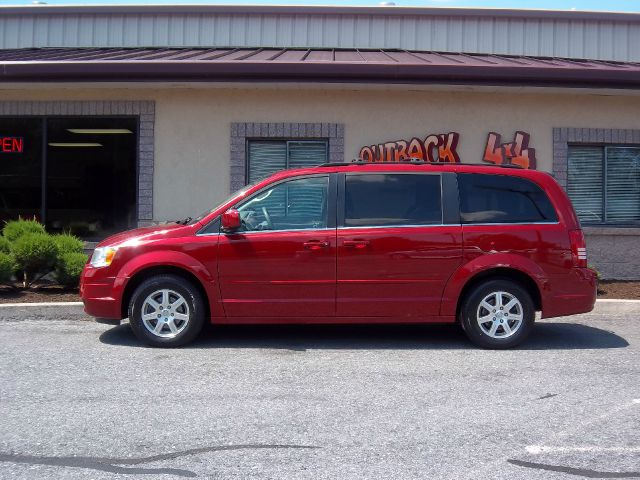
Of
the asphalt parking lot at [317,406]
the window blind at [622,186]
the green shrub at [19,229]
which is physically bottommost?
the asphalt parking lot at [317,406]

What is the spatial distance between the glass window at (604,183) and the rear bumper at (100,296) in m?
7.68

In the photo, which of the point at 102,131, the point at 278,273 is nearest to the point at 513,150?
the point at 278,273

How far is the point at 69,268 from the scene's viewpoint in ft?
32.1

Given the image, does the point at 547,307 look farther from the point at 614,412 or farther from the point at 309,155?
the point at 309,155

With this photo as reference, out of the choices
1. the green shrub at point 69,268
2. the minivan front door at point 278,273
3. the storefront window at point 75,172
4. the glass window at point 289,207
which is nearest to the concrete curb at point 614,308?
the minivan front door at point 278,273

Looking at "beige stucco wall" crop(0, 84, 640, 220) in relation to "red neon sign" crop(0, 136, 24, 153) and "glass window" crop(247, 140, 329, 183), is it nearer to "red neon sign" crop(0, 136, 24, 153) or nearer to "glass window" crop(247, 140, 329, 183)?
"glass window" crop(247, 140, 329, 183)

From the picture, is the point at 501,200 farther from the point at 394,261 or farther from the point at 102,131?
the point at 102,131

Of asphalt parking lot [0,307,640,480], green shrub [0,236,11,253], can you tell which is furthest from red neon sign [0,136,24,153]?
asphalt parking lot [0,307,640,480]

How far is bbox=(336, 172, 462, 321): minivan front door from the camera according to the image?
285 inches

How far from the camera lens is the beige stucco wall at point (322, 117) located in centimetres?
1158

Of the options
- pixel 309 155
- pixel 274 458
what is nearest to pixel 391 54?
pixel 309 155

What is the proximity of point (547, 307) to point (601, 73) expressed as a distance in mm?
4744

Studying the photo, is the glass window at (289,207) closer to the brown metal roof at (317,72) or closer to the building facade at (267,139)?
the brown metal roof at (317,72)

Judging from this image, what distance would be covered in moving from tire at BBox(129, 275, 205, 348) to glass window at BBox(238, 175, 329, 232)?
0.87 meters
